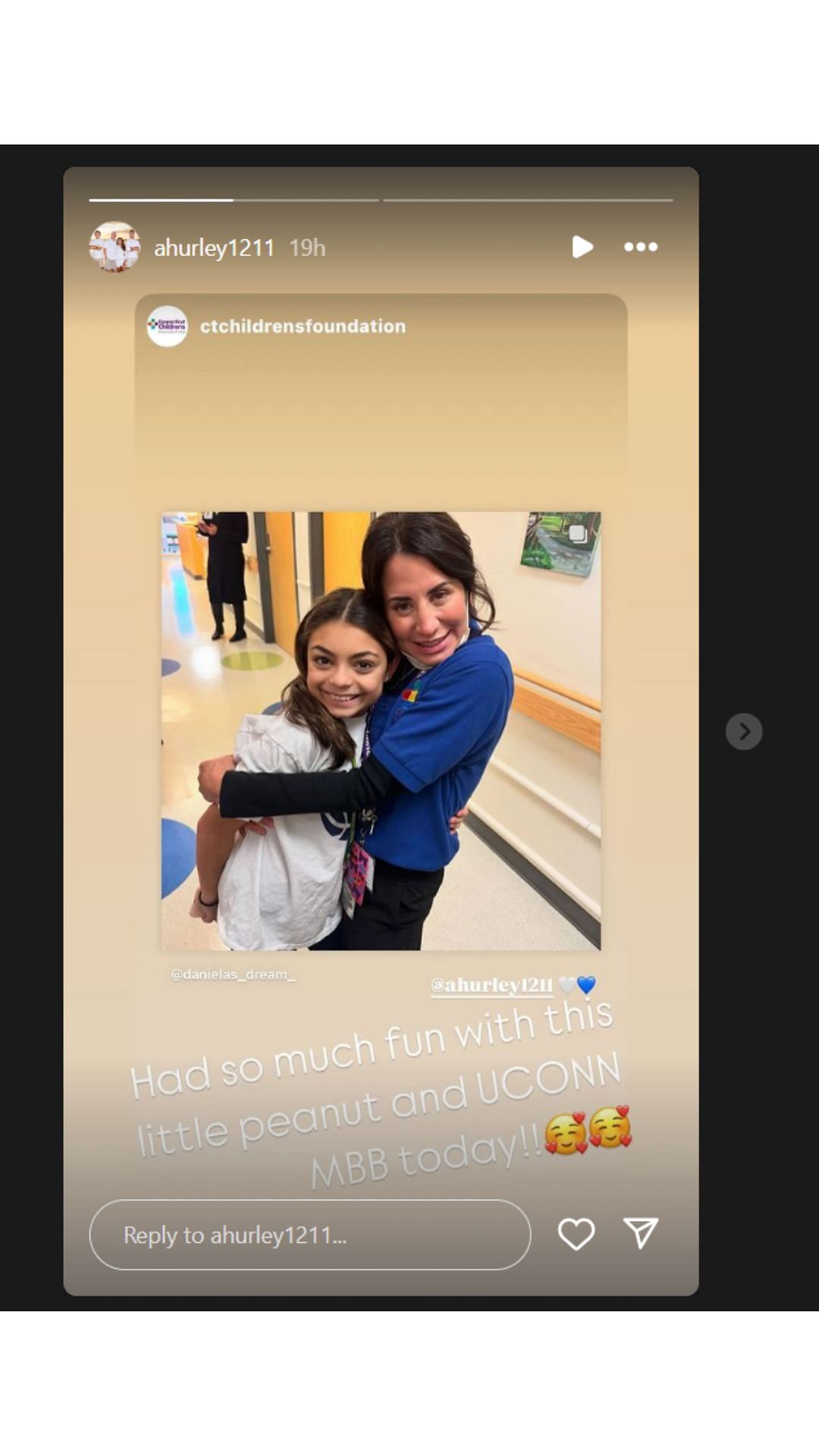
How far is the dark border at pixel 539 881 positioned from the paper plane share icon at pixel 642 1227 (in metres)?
0.26

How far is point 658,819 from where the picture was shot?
764 mm

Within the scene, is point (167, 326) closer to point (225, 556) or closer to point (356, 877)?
point (225, 556)

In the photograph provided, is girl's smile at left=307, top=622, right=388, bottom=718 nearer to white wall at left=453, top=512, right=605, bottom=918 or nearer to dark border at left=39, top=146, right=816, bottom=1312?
white wall at left=453, top=512, right=605, bottom=918

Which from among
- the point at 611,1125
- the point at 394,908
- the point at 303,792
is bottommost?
the point at 611,1125

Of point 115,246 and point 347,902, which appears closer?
point 115,246

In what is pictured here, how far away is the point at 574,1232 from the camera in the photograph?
77 cm

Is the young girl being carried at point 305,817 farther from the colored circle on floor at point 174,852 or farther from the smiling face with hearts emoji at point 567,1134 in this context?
the smiling face with hearts emoji at point 567,1134

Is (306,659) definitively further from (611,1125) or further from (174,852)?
(611,1125)

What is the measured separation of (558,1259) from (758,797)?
478 millimetres

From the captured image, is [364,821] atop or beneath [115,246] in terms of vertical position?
beneath

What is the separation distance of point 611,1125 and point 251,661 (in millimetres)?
557

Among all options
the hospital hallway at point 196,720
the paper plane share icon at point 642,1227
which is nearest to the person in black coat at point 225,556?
the hospital hallway at point 196,720

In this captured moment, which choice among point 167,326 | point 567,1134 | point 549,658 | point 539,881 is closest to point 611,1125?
point 567,1134

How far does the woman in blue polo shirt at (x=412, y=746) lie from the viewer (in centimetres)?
76
